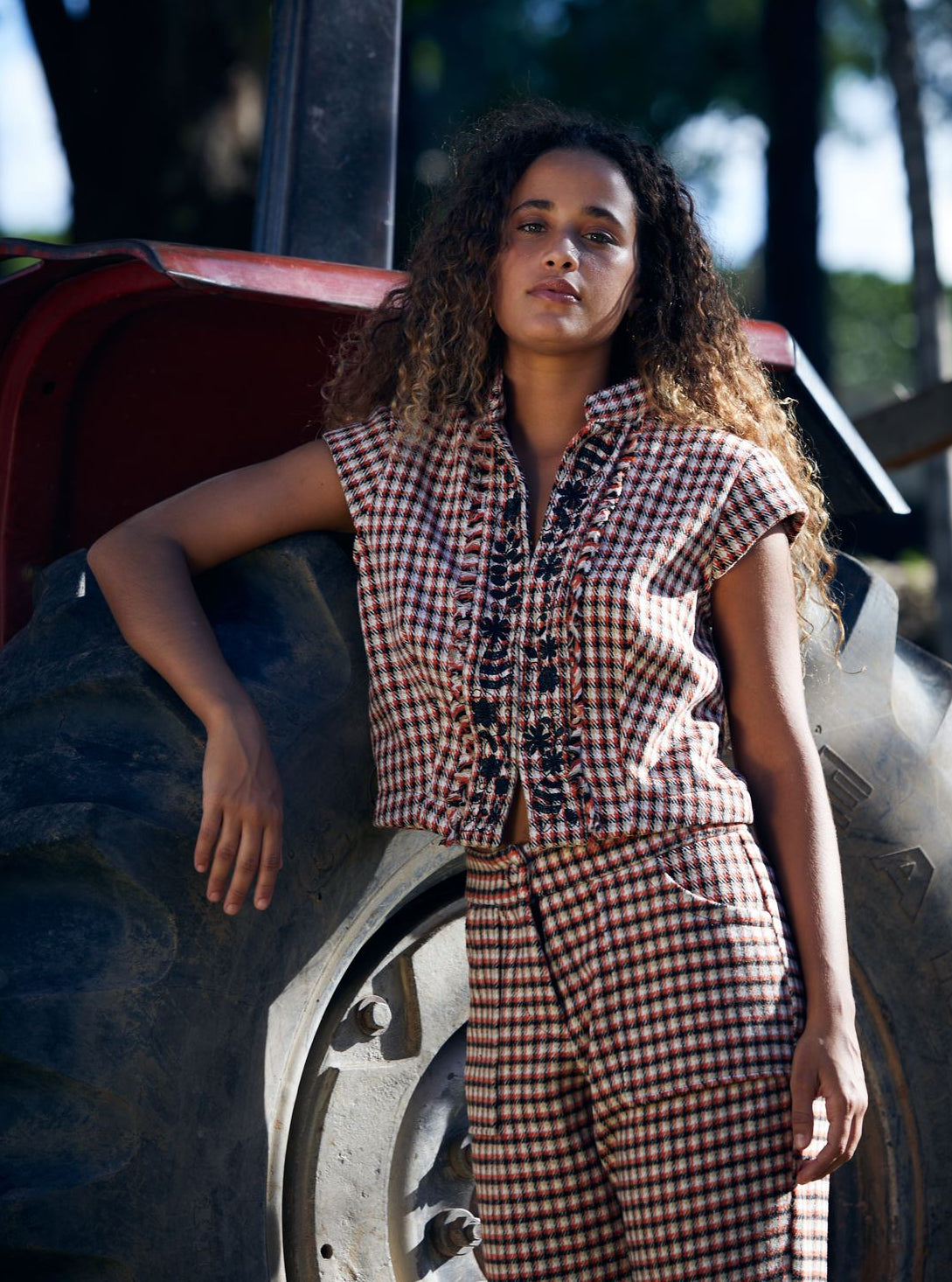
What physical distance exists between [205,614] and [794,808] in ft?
2.30

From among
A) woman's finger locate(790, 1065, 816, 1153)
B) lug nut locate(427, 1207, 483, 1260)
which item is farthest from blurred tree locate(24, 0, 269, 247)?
woman's finger locate(790, 1065, 816, 1153)

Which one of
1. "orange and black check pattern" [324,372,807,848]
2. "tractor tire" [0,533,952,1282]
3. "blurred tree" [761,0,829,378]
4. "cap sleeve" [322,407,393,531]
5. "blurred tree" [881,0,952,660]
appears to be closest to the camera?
"tractor tire" [0,533,952,1282]

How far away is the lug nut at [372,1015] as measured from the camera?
5.65 ft

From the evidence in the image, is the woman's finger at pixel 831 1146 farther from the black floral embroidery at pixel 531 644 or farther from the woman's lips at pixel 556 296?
the woman's lips at pixel 556 296

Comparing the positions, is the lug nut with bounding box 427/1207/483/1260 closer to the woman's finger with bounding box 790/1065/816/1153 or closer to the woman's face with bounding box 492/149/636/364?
the woman's finger with bounding box 790/1065/816/1153

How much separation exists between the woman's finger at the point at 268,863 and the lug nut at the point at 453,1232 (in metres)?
0.52

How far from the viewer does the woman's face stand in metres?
1.72

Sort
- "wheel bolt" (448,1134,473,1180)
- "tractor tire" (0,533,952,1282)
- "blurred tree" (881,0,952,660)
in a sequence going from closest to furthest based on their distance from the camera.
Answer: "tractor tire" (0,533,952,1282) < "wheel bolt" (448,1134,473,1180) < "blurred tree" (881,0,952,660)

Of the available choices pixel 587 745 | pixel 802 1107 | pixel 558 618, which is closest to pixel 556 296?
pixel 558 618

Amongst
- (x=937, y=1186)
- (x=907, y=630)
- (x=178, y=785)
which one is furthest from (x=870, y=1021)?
(x=907, y=630)

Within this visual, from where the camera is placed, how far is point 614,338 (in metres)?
1.89

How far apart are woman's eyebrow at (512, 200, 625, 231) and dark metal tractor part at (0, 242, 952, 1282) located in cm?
24

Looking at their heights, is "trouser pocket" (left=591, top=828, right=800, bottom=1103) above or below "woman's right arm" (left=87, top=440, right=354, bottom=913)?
below

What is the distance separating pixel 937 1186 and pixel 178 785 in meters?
1.22
